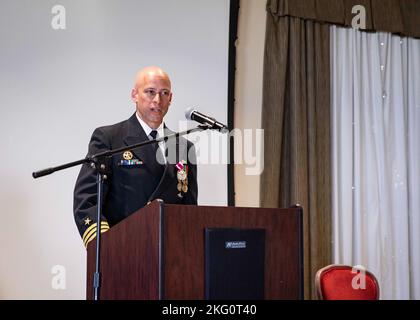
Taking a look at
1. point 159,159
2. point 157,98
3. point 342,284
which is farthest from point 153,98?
point 342,284

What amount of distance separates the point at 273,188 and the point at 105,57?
1.36 metres

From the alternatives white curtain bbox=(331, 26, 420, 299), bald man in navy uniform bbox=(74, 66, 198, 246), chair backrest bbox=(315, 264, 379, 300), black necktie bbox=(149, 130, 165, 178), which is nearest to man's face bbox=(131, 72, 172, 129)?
bald man in navy uniform bbox=(74, 66, 198, 246)

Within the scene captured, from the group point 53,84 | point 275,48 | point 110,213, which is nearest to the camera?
point 110,213

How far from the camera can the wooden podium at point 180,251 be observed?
71.2 inches

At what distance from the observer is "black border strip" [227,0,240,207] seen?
13.7 ft

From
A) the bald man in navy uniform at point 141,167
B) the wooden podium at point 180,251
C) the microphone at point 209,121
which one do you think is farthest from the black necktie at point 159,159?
the wooden podium at point 180,251

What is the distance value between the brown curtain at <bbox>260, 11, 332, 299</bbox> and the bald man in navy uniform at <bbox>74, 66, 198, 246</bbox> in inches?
52.2

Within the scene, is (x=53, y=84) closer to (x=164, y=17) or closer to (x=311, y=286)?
(x=164, y=17)

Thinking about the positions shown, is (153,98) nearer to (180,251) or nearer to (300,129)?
(180,251)

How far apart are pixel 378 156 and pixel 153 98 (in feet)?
7.50

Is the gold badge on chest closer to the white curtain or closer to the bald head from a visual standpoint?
the bald head

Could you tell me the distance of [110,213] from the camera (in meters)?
2.78

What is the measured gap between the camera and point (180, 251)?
6.03 feet

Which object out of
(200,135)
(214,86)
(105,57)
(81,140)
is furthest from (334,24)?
(81,140)
